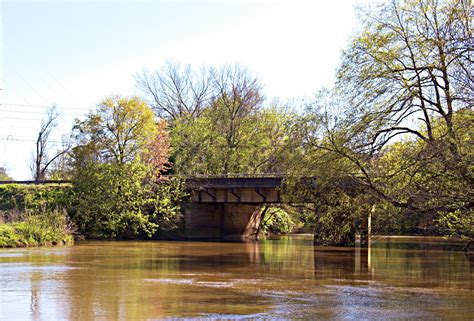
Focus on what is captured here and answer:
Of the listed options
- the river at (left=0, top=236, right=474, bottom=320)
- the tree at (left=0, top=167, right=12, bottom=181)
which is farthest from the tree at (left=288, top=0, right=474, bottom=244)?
the tree at (left=0, top=167, right=12, bottom=181)

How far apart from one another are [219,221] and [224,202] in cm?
414

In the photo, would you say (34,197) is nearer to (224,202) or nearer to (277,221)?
(224,202)

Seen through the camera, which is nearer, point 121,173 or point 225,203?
point 121,173

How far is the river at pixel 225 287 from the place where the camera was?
15.0 metres

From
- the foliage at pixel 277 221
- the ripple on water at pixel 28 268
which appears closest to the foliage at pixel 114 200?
the foliage at pixel 277 221

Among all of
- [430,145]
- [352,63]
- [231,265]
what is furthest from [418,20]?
[231,265]

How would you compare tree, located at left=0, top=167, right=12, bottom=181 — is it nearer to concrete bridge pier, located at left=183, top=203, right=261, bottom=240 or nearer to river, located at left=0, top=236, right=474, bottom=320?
concrete bridge pier, located at left=183, top=203, right=261, bottom=240

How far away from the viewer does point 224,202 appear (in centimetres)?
→ 5128

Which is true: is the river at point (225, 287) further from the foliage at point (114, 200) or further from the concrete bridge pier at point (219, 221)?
the concrete bridge pier at point (219, 221)

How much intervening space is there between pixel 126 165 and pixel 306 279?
26274mm

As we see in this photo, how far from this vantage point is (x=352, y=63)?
88.5 feet

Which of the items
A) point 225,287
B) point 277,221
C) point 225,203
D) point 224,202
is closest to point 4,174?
point 277,221

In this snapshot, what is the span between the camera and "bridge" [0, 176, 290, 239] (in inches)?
1921

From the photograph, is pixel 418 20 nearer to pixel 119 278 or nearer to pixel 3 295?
pixel 119 278
